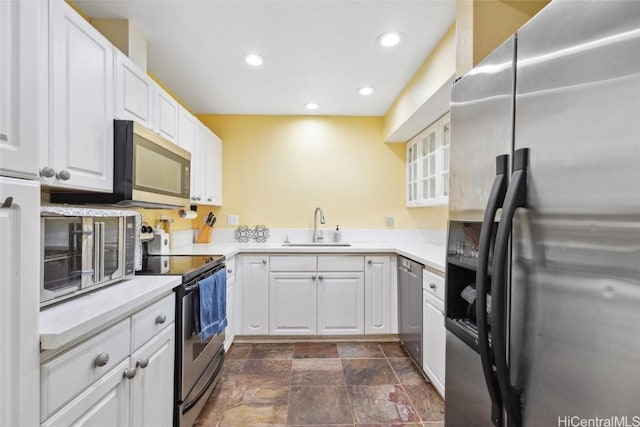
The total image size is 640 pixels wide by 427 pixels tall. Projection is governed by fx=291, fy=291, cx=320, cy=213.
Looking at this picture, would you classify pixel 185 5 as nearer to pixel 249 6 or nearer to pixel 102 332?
pixel 249 6

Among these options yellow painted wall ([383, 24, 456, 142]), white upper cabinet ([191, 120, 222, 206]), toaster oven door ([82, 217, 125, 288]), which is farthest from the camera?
white upper cabinet ([191, 120, 222, 206])

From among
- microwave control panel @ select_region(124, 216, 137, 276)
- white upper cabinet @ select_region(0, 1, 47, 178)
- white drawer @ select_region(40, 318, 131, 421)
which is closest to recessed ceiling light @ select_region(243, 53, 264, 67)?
microwave control panel @ select_region(124, 216, 137, 276)

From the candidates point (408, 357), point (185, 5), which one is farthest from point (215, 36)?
point (408, 357)

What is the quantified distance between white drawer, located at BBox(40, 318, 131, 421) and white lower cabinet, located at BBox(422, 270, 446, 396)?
5.55 ft

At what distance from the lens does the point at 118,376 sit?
3.45ft

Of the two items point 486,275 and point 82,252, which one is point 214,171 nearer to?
point 82,252

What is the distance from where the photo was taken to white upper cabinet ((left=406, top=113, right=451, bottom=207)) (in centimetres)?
258

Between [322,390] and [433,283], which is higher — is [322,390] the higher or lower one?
the lower one

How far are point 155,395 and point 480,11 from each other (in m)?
2.18

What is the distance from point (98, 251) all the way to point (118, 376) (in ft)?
1.69

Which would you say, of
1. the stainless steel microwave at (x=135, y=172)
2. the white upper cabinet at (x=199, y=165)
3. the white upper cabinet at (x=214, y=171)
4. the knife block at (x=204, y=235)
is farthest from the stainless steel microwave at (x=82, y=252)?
the knife block at (x=204, y=235)

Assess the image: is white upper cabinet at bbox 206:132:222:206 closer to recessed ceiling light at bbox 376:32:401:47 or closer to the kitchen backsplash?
the kitchen backsplash

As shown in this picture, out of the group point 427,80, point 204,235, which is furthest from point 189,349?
point 427,80

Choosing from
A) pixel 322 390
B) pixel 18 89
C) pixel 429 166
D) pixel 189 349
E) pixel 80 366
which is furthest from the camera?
pixel 429 166
